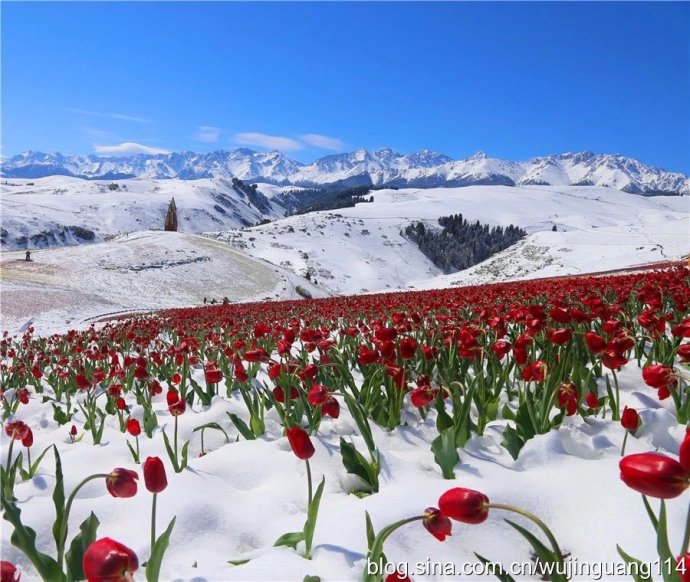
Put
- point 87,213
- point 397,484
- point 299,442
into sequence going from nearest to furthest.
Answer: point 299,442, point 397,484, point 87,213

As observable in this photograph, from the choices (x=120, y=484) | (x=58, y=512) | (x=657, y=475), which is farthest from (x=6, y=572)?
(x=657, y=475)

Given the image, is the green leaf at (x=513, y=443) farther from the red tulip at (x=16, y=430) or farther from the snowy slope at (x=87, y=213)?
the snowy slope at (x=87, y=213)

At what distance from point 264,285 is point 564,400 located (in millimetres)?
43854

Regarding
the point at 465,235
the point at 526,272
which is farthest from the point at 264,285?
the point at 465,235

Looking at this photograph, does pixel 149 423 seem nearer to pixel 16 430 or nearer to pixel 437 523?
pixel 16 430

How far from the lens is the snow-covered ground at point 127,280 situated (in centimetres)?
2603

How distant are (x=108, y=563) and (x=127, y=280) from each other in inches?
1614

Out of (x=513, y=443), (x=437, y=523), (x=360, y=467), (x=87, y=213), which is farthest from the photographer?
(x=87, y=213)

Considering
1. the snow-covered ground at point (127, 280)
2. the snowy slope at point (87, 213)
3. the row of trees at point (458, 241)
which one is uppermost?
the snowy slope at point (87, 213)

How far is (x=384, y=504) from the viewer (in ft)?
8.38

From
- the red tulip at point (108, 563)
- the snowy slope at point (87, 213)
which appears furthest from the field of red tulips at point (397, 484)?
the snowy slope at point (87, 213)

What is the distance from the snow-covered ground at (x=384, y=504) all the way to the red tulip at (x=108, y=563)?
3.11 ft

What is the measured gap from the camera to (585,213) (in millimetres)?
163000

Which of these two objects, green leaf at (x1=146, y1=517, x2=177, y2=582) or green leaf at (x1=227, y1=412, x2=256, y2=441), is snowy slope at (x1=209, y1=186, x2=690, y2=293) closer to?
green leaf at (x1=227, y1=412, x2=256, y2=441)
